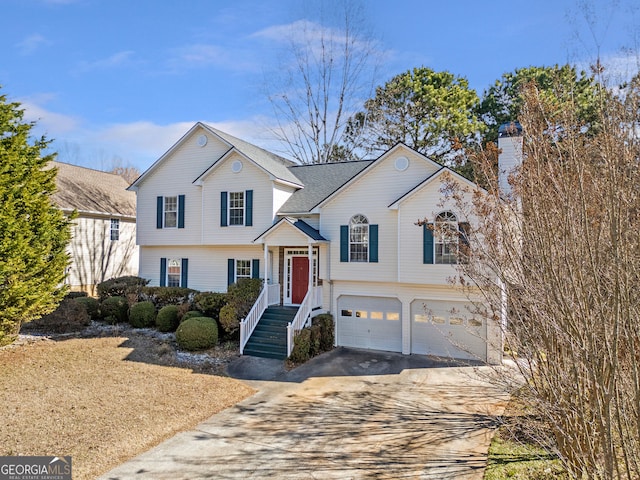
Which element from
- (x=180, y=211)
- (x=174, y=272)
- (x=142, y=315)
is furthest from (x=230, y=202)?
(x=142, y=315)

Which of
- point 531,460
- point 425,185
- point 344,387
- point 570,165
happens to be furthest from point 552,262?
point 425,185

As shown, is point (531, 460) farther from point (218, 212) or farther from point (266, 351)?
point (218, 212)

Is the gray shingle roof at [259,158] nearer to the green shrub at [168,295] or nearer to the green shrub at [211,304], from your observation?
the green shrub at [211,304]

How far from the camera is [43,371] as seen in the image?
11914 millimetres

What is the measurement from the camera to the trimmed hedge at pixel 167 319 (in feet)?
56.7

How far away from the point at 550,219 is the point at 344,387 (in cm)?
872

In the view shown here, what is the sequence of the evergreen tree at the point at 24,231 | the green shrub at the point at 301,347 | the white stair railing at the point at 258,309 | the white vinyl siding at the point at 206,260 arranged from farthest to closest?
the white vinyl siding at the point at 206,260 < the white stair railing at the point at 258,309 < the green shrub at the point at 301,347 < the evergreen tree at the point at 24,231

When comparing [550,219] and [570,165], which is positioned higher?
[570,165]

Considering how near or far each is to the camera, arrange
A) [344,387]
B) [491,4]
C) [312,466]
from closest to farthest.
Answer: [312,466]
[491,4]
[344,387]

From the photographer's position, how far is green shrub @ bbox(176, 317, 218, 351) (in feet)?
49.0

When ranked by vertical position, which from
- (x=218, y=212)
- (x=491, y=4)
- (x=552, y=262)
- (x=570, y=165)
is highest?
(x=491, y=4)

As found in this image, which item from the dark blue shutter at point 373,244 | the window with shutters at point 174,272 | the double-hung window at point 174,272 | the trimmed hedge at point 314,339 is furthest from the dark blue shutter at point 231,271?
the dark blue shutter at point 373,244

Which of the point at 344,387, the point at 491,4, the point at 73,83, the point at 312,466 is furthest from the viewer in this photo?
the point at 73,83

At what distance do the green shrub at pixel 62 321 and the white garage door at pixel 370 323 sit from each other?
1196 centimetres
